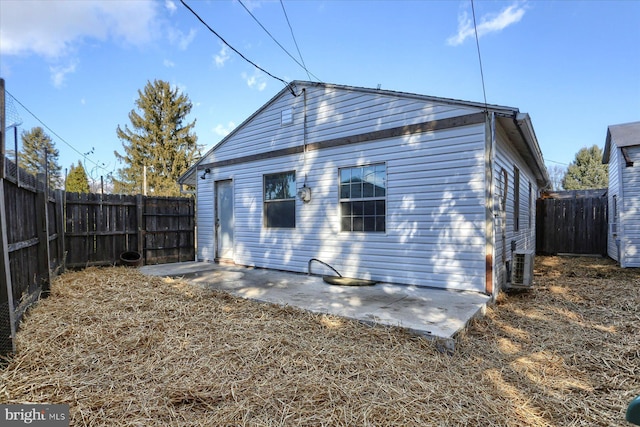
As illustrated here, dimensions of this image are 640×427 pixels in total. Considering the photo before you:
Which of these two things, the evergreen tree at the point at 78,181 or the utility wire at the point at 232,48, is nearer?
the utility wire at the point at 232,48

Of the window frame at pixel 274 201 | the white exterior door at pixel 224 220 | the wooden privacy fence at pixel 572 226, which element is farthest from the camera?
the wooden privacy fence at pixel 572 226

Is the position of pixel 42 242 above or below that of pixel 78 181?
below

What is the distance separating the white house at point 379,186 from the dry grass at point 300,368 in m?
1.37

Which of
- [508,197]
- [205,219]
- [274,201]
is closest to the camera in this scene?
[508,197]

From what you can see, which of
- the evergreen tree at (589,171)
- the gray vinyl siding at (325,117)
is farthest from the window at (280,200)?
the evergreen tree at (589,171)

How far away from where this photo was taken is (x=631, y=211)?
7426mm

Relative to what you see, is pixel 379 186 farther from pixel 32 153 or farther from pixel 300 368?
pixel 32 153

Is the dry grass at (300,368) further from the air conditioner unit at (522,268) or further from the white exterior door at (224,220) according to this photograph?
the white exterior door at (224,220)

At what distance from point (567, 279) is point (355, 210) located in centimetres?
471

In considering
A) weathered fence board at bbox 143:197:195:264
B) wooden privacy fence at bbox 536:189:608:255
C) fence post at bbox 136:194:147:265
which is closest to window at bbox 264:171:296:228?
weathered fence board at bbox 143:197:195:264

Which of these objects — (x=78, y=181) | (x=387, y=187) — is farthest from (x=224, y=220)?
(x=78, y=181)

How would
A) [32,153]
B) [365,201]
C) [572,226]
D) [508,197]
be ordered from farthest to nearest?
[572,226] → [508,197] → [365,201] → [32,153]

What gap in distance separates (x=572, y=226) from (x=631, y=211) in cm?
356

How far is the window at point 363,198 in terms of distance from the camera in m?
5.61
